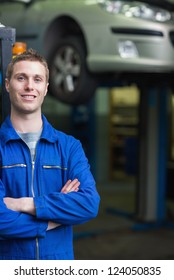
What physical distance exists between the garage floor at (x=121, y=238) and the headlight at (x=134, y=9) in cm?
264

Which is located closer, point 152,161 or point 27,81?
point 27,81

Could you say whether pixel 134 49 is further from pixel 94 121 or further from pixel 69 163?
pixel 94 121

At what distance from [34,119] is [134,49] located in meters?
3.00

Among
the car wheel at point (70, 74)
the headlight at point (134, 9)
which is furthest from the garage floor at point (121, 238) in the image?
the headlight at point (134, 9)

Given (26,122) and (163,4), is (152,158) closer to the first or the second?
(163,4)

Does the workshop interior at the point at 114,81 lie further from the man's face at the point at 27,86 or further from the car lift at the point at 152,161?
the man's face at the point at 27,86

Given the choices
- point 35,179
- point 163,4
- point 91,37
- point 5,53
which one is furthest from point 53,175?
point 163,4

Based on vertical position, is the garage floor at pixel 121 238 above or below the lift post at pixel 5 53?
below

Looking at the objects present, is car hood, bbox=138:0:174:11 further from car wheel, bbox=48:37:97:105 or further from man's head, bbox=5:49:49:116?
man's head, bbox=5:49:49:116

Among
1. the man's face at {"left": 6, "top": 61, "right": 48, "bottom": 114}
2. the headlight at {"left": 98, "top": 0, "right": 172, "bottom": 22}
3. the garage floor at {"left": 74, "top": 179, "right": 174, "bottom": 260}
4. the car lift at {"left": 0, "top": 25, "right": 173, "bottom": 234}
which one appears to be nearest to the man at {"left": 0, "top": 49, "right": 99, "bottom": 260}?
the man's face at {"left": 6, "top": 61, "right": 48, "bottom": 114}

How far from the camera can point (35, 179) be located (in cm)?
234

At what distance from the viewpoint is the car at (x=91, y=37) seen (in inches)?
204

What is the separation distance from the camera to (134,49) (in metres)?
5.21

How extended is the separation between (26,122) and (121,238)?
17.4ft
